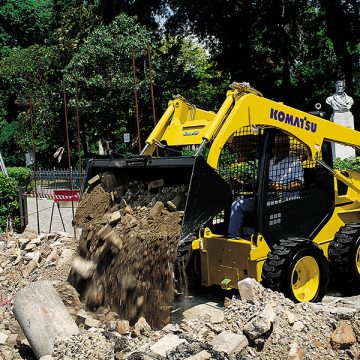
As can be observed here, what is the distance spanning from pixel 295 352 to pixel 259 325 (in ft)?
1.18

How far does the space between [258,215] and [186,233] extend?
101cm

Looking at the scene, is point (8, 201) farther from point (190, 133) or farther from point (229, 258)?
point (229, 258)

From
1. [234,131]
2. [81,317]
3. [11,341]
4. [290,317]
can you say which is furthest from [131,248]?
[290,317]

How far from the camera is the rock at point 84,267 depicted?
5965mm

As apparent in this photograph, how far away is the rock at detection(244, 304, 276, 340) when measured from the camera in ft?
14.3

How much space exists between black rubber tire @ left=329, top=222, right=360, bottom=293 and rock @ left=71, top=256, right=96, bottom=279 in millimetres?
2863

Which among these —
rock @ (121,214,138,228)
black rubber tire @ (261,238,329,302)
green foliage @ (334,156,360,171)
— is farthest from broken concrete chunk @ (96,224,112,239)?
green foliage @ (334,156,360,171)

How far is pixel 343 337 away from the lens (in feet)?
14.9

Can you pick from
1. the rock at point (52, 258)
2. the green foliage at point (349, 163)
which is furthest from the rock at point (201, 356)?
the green foliage at point (349, 163)

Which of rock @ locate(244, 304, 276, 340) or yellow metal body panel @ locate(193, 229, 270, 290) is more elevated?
yellow metal body panel @ locate(193, 229, 270, 290)

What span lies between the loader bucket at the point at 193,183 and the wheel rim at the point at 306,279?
117 centimetres

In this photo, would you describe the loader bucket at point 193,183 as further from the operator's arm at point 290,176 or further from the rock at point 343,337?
the rock at point 343,337

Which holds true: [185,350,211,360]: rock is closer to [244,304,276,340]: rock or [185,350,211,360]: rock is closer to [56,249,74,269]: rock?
[244,304,276,340]: rock

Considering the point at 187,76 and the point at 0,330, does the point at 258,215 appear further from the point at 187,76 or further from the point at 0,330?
the point at 187,76
